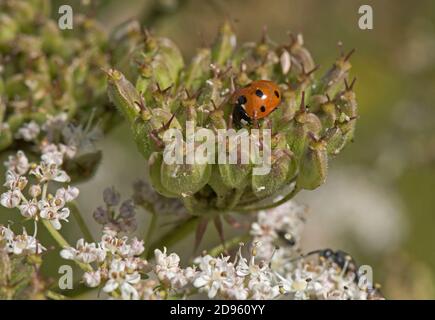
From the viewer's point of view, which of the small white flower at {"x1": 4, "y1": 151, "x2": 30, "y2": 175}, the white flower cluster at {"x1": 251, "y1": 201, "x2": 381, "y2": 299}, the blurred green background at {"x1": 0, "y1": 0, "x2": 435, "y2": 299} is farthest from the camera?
the blurred green background at {"x1": 0, "y1": 0, "x2": 435, "y2": 299}

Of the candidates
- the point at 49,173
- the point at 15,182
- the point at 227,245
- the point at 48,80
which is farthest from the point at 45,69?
the point at 227,245

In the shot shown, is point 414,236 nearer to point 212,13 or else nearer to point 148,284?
point 212,13

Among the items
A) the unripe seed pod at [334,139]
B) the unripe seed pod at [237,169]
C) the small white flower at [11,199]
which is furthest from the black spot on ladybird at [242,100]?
the small white flower at [11,199]

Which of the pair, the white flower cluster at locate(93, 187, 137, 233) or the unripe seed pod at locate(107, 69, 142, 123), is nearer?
the unripe seed pod at locate(107, 69, 142, 123)

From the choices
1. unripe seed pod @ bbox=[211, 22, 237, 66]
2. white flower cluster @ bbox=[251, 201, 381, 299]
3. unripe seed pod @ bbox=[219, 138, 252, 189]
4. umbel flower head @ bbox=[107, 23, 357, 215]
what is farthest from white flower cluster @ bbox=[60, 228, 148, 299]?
unripe seed pod @ bbox=[211, 22, 237, 66]

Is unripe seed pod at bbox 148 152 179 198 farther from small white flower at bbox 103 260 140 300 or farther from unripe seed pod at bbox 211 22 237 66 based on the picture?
unripe seed pod at bbox 211 22 237 66

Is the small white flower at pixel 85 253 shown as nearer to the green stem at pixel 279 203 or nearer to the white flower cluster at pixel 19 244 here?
the white flower cluster at pixel 19 244

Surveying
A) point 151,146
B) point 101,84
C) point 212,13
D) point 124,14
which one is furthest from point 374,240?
point 151,146
